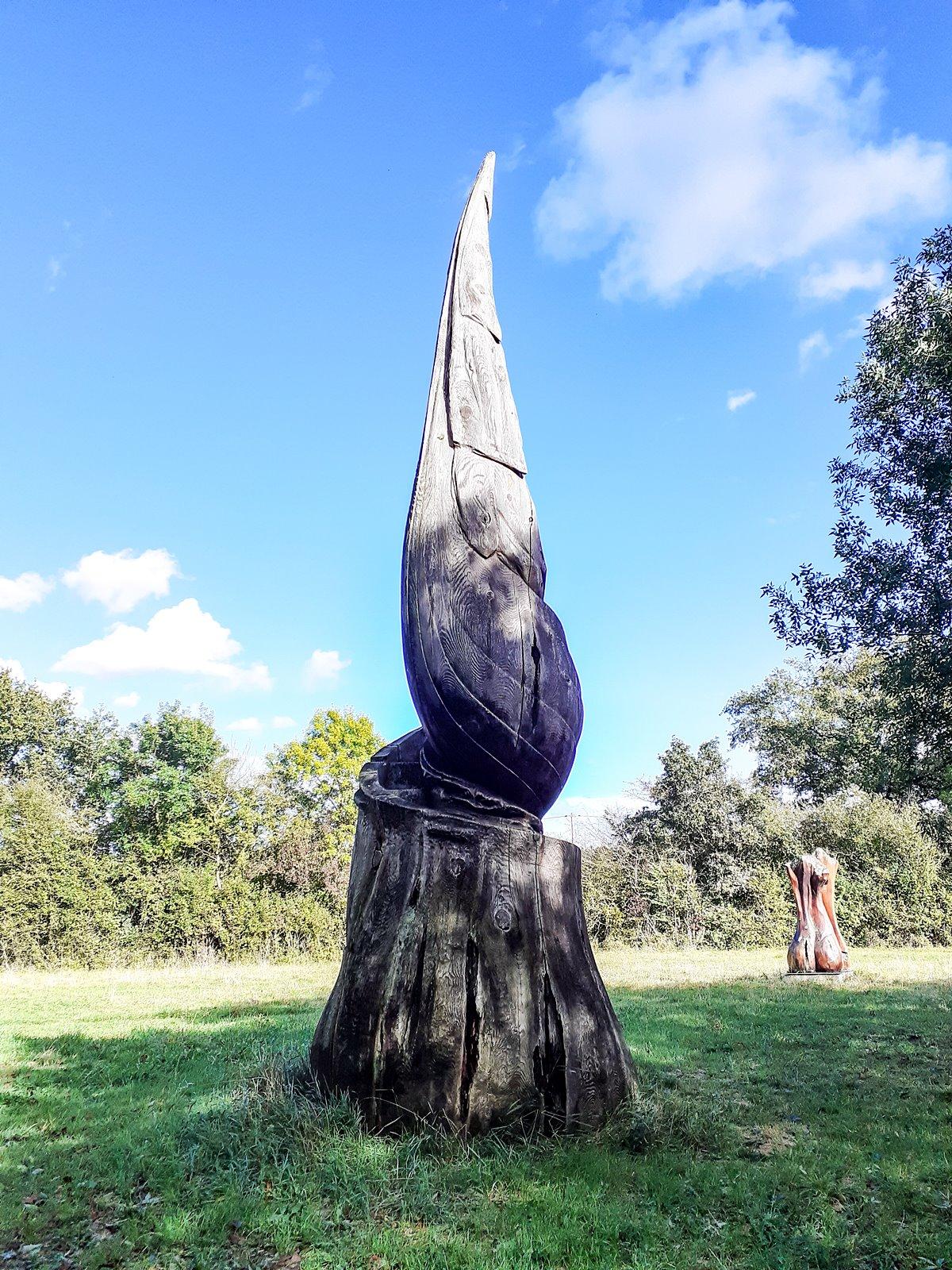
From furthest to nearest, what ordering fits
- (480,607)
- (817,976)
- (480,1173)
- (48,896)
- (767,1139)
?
(48,896) → (817,976) → (480,607) → (767,1139) → (480,1173)

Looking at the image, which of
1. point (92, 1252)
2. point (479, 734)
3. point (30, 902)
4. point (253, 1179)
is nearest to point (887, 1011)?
point (479, 734)

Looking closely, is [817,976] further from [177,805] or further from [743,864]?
[177,805]

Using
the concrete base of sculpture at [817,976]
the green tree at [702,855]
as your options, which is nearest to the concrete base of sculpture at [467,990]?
the concrete base of sculpture at [817,976]

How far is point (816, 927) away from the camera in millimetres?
12648

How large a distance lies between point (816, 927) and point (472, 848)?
10.0 m

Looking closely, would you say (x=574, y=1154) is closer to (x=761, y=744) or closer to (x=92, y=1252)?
(x=92, y=1252)

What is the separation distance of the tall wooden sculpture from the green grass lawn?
28cm

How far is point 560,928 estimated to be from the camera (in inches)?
190

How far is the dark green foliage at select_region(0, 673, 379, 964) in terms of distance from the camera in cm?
1602

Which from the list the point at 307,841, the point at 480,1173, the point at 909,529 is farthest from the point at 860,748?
the point at 307,841

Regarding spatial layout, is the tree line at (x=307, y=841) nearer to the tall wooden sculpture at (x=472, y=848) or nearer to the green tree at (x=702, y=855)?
the green tree at (x=702, y=855)

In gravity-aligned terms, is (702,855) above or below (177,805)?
below

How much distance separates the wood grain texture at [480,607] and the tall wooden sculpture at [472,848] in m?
0.01

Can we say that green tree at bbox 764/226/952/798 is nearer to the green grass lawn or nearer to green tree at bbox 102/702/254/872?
the green grass lawn
